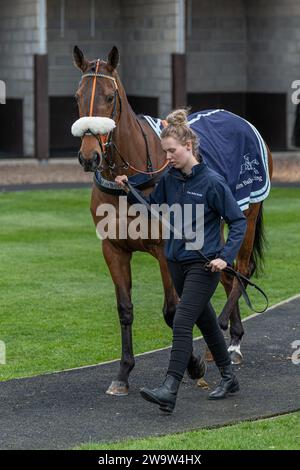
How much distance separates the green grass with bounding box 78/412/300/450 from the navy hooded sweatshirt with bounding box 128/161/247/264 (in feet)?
3.38

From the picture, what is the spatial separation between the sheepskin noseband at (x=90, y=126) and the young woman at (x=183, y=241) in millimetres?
471

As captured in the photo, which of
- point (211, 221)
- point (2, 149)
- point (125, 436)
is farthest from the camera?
point (2, 149)

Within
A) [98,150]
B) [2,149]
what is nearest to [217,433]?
[98,150]

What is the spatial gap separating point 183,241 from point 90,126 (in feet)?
3.12

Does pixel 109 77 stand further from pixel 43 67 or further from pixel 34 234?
pixel 43 67

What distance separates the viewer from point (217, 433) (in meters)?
6.42

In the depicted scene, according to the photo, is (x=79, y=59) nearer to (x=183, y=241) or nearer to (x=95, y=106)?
(x=95, y=106)

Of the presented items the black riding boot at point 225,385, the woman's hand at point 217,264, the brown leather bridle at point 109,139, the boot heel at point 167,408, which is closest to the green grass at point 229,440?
the boot heel at point 167,408

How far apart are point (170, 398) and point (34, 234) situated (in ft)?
27.6

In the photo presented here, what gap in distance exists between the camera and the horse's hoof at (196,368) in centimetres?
756

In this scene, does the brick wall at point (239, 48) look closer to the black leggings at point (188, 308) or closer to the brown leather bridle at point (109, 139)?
the brown leather bridle at point (109, 139)

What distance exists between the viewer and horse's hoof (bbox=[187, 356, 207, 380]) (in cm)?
756

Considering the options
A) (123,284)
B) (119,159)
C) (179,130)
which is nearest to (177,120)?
(179,130)

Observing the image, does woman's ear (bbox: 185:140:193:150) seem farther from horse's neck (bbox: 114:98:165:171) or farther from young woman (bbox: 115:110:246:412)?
horse's neck (bbox: 114:98:165:171)
